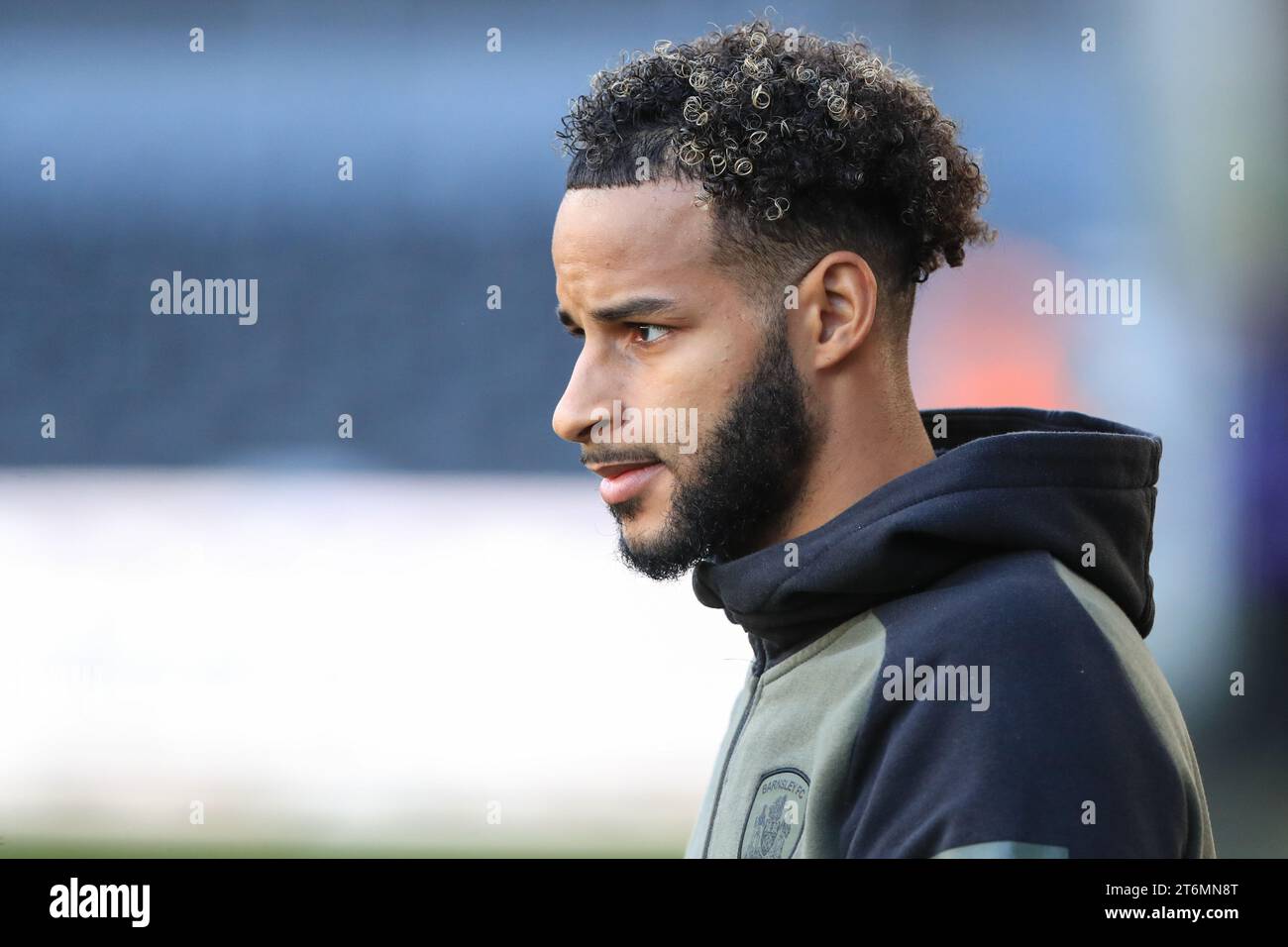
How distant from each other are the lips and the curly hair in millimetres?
351

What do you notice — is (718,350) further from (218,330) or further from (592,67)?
(218,330)

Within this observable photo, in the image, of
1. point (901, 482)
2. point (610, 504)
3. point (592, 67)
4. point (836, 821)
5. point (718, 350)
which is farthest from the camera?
point (592, 67)

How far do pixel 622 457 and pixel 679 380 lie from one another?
16 centimetres

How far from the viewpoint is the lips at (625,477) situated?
2064 mm

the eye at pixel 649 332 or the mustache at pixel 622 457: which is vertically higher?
the eye at pixel 649 332

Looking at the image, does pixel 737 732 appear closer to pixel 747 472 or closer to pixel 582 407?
pixel 747 472

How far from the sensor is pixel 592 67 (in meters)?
5.36

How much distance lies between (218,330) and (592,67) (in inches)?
84.4

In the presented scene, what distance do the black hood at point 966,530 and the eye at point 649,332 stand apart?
0.38m

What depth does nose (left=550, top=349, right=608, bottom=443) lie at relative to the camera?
6.61ft

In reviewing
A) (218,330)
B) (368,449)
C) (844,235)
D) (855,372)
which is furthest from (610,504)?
(218,330)

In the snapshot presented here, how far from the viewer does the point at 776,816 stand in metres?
1.83

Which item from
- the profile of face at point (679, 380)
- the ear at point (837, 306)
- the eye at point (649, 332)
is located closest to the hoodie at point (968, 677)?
the profile of face at point (679, 380)

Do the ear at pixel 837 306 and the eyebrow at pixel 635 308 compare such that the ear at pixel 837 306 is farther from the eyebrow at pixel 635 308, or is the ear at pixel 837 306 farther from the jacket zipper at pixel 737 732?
the jacket zipper at pixel 737 732
